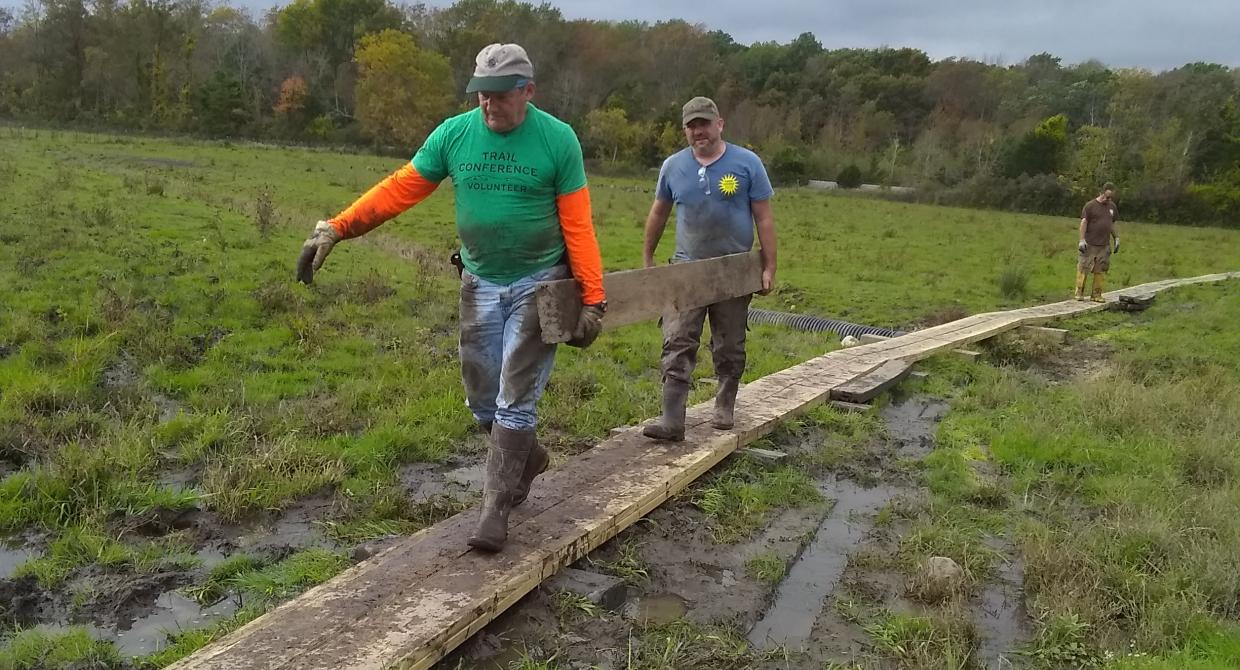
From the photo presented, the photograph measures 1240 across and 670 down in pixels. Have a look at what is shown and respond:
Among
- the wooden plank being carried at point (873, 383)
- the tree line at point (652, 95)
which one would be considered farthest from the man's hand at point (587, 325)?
the tree line at point (652, 95)

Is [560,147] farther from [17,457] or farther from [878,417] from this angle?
[878,417]

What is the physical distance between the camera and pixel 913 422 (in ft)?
23.8

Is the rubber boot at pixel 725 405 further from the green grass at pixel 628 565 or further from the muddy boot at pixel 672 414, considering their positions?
the green grass at pixel 628 565

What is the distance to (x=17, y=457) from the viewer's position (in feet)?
17.1

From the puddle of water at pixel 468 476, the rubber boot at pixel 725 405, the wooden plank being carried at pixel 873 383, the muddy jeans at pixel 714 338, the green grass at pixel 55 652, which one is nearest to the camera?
the green grass at pixel 55 652

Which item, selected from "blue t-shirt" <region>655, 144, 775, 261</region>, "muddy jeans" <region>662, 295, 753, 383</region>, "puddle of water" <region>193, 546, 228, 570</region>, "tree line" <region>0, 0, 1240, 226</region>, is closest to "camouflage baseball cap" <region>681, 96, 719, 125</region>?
"blue t-shirt" <region>655, 144, 775, 261</region>

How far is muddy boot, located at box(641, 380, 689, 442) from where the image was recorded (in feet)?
18.1

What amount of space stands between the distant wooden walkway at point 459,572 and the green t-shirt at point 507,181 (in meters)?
1.23

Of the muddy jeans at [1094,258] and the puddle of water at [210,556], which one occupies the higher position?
the muddy jeans at [1094,258]

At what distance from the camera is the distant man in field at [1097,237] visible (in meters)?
14.7

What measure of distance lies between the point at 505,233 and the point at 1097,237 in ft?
46.4

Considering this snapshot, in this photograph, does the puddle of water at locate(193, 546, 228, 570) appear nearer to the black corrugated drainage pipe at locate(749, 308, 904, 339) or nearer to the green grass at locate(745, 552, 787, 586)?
the green grass at locate(745, 552, 787, 586)

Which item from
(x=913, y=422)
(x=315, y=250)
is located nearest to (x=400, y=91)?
(x=913, y=422)

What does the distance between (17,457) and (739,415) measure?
4620 mm
